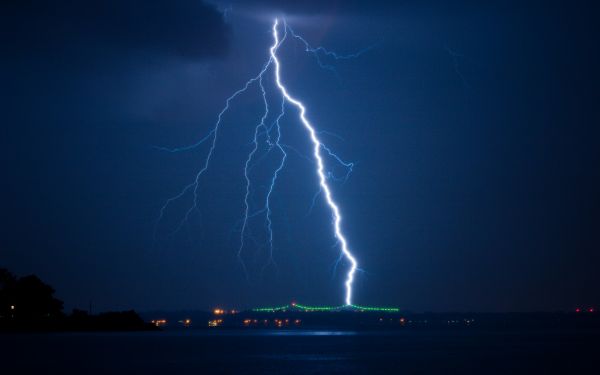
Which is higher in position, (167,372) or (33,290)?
(33,290)

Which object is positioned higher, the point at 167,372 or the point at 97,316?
the point at 97,316

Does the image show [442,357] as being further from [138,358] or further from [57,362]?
[57,362]

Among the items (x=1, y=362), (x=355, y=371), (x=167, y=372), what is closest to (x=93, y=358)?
(x=1, y=362)

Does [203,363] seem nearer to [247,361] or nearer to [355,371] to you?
[247,361]

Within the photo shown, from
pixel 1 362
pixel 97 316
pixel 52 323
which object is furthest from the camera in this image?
pixel 97 316

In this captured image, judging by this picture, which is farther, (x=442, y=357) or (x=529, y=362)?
(x=442, y=357)

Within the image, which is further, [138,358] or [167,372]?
[138,358]

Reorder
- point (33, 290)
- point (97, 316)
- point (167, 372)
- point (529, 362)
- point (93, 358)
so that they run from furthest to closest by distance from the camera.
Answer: point (97, 316)
point (33, 290)
point (93, 358)
point (529, 362)
point (167, 372)

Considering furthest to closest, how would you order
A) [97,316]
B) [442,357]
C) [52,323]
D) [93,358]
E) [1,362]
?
[97,316] < [52,323] < [442,357] < [93,358] < [1,362]

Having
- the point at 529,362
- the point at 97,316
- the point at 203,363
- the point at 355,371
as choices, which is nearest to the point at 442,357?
the point at 529,362
